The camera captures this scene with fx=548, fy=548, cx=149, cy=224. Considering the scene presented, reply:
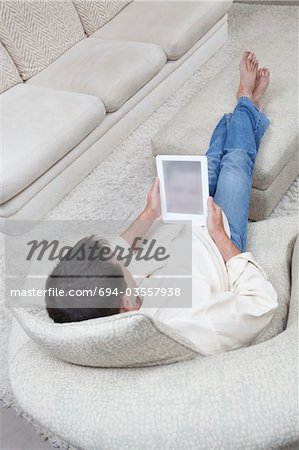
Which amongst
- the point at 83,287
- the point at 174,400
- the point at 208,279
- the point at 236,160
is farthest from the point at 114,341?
the point at 236,160

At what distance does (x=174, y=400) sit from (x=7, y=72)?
2070 mm

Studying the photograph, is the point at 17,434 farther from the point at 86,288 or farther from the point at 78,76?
the point at 78,76

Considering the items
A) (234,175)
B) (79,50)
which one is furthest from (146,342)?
(79,50)

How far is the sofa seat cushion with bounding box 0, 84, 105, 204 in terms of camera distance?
7.03ft

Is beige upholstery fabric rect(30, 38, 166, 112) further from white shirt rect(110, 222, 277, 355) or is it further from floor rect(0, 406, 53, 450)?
floor rect(0, 406, 53, 450)

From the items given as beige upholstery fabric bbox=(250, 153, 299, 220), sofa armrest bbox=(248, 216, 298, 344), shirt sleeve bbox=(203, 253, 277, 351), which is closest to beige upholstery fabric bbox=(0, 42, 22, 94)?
beige upholstery fabric bbox=(250, 153, 299, 220)

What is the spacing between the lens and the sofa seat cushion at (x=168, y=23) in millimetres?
2869

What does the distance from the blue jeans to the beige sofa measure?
70cm

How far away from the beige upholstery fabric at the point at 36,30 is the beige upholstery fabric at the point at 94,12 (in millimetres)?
67

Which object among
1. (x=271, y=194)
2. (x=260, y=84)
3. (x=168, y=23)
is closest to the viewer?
(x=271, y=194)

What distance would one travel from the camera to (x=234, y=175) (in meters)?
1.76

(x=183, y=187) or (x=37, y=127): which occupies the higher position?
(x=183, y=187)

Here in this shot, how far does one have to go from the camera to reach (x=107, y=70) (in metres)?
2.62

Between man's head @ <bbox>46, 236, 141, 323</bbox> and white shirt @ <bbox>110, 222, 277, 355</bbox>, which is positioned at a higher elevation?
man's head @ <bbox>46, 236, 141, 323</bbox>
